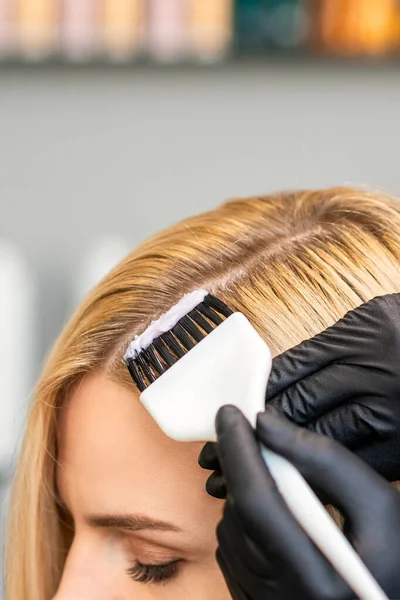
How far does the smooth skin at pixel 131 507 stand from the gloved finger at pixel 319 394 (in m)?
0.12

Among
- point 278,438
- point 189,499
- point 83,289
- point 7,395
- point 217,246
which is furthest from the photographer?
point 83,289

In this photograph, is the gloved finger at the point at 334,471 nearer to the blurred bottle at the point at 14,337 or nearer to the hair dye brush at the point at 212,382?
the hair dye brush at the point at 212,382

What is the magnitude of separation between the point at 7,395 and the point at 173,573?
1186 millimetres

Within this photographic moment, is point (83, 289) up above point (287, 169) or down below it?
below

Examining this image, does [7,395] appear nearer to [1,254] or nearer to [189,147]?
[1,254]

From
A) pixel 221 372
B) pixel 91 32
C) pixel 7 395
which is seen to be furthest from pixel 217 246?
pixel 91 32

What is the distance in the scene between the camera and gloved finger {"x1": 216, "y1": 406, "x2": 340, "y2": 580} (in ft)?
1.65

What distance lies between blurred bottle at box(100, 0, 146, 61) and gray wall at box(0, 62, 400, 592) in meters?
0.05

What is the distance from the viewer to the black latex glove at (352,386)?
60 cm

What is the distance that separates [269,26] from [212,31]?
13cm

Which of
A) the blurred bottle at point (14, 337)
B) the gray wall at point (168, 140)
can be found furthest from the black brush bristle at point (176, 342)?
the gray wall at point (168, 140)

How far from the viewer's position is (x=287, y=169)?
6.67ft

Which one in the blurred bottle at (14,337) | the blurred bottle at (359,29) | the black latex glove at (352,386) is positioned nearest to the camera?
the black latex glove at (352,386)

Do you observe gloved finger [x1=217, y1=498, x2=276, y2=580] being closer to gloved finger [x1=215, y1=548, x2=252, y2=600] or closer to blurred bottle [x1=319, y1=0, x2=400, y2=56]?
gloved finger [x1=215, y1=548, x2=252, y2=600]
